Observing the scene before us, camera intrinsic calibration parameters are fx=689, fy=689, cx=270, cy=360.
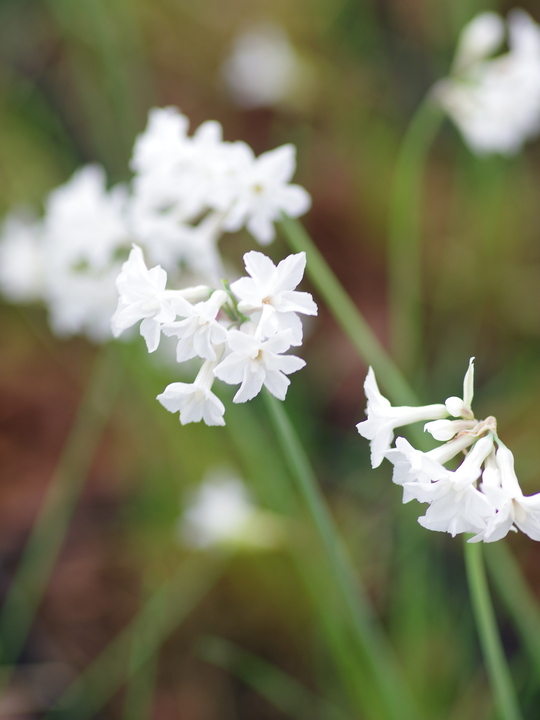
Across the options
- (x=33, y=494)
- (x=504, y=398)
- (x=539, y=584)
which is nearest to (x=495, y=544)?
(x=539, y=584)

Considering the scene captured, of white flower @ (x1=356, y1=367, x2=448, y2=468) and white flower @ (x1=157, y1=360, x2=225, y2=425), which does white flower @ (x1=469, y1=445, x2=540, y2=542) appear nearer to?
white flower @ (x1=356, y1=367, x2=448, y2=468)

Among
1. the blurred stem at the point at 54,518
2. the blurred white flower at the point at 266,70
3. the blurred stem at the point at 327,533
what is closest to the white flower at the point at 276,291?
the blurred stem at the point at 327,533

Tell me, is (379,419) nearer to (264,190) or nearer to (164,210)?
(264,190)

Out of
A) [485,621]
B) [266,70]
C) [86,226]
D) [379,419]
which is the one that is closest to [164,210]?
[86,226]

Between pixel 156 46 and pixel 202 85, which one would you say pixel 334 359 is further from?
pixel 156 46

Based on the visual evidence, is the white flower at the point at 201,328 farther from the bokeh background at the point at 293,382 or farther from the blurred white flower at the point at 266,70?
the blurred white flower at the point at 266,70

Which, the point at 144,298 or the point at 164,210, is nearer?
the point at 144,298
